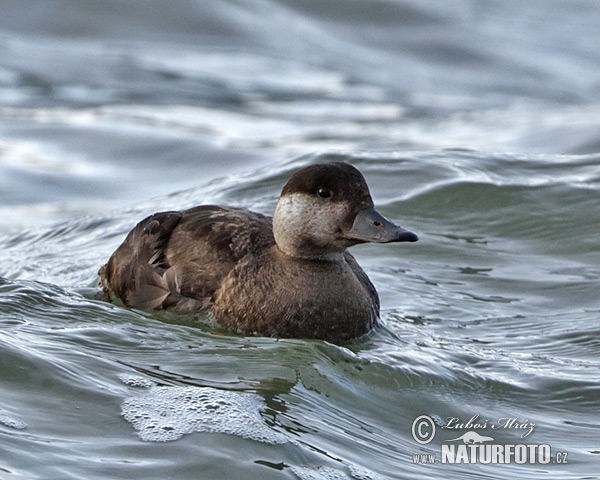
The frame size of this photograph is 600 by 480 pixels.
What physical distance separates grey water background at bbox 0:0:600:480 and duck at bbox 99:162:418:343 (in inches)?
5.1

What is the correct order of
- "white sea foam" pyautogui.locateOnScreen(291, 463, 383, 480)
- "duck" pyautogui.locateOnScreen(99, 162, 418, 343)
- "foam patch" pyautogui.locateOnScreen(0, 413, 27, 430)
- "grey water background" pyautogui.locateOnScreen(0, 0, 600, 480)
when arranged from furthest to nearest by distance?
"duck" pyautogui.locateOnScreen(99, 162, 418, 343), "grey water background" pyautogui.locateOnScreen(0, 0, 600, 480), "foam patch" pyautogui.locateOnScreen(0, 413, 27, 430), "white sea foam" pyautogui.locateOnScreen(291, 463, 383, 480)

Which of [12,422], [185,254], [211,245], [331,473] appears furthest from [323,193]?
[12,422]

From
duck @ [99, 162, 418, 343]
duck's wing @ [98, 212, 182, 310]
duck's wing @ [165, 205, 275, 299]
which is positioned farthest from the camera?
duck's wing @ [98, 212, 182, 310]

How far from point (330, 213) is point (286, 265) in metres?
0.41


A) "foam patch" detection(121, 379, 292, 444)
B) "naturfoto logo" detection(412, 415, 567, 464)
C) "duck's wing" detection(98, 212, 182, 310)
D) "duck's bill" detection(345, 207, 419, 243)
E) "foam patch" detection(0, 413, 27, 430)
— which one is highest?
"duck's bill" detection(345, 207, 419, 243)

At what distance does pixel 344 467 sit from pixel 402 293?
9.68 feet

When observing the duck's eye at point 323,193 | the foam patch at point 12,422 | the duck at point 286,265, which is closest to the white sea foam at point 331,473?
the foam patch at point 12,422

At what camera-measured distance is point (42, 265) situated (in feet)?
24.9

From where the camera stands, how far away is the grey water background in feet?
14.4

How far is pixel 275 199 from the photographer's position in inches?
360

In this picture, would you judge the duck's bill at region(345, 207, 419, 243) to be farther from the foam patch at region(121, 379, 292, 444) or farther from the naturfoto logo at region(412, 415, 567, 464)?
the foam patch at region(121, 379, 292, 444)

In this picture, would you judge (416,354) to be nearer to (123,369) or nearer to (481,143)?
(123,369)

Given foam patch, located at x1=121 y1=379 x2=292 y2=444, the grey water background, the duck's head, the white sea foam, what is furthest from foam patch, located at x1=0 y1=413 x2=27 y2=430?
the duck's head

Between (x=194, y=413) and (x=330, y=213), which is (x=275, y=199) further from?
(x=194, y=413)
